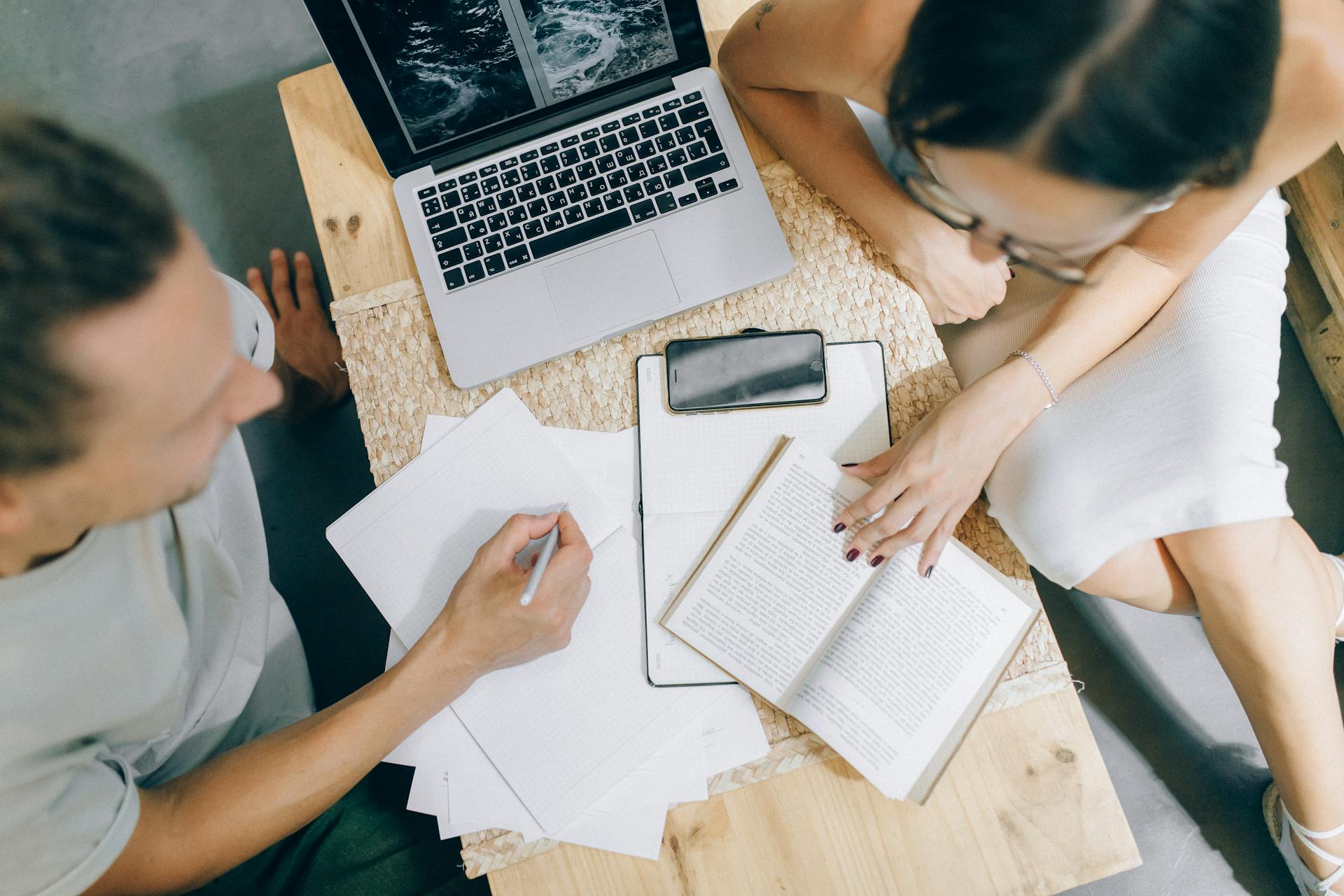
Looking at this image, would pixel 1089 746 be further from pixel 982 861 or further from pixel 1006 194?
pixel 1006 194

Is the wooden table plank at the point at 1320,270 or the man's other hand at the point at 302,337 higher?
the man's other hand at the point at 302,337

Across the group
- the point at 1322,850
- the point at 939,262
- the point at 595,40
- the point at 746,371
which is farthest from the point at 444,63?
the point at 1322,850

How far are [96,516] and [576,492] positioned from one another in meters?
0.39

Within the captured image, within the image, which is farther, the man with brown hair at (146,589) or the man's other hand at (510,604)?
the man's other hand at (510,604)

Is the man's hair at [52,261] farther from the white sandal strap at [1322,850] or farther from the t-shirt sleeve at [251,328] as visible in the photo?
the white sandal strap at [1322,850]

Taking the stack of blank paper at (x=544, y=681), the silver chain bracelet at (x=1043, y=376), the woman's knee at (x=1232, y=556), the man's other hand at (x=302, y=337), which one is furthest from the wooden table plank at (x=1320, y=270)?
the man's other hand at (x=302, y=337)

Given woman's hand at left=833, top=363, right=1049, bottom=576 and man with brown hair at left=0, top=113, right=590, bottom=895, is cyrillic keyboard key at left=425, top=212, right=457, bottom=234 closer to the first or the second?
man with brown hair at left=0, top=113, right=590, bottom=895

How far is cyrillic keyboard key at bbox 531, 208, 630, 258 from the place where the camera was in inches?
30.0

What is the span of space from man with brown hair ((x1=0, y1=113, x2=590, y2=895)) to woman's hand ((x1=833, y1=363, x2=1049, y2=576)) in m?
0.29

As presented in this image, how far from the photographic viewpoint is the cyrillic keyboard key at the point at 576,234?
0.76m

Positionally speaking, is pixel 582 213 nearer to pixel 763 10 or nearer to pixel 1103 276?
pixel 763 10

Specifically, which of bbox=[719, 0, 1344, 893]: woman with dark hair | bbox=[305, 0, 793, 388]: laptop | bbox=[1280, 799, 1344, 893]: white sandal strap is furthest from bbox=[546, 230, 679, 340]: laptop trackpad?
bbox=[1280, 799, 1344, 893]: white sandal strap

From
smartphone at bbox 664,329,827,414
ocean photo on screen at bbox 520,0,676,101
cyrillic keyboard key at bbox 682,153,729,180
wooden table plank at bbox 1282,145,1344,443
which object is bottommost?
wooden table plank at bbox 1282,145,1344,443

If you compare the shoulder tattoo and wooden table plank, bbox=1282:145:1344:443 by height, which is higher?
the shoulder tattoo
